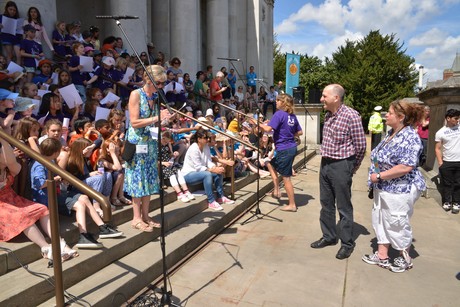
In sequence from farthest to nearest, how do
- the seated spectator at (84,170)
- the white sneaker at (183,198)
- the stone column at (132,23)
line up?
the stone column at (132,23), the white sneaker at (183,198), the seated spectator at (84,170)

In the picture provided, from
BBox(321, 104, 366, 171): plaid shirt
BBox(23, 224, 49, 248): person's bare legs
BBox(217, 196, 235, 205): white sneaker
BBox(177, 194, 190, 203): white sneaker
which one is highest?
BBox(321, 104, 366, 171): plaid shirt

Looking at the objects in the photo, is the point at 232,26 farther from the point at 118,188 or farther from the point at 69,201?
the point at 69,201

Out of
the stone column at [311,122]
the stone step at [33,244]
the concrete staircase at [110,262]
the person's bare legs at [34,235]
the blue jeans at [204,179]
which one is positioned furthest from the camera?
the stone column at [311,122]

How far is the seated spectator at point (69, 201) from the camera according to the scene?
3.44 m

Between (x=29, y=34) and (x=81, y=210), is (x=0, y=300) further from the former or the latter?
(x=29, y=34)

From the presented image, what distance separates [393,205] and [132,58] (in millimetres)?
6053

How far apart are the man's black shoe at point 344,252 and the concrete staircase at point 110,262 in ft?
5.51

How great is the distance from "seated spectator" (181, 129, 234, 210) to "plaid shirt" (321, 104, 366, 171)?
6.69 feet

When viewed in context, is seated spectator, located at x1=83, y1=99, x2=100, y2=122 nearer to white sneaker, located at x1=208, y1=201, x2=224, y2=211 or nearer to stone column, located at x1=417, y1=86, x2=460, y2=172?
white sneaker, located at x1=208, y1=201, x2=224, y2=211

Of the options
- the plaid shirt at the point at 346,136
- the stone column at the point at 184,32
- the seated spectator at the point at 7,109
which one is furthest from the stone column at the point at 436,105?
the stone column at the point at 184,32

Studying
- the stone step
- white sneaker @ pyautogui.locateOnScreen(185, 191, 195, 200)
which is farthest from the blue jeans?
the stone step

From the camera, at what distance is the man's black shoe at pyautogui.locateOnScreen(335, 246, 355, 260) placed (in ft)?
13.6

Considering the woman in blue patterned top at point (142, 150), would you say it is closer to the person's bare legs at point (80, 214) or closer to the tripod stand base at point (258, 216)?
the person's bare legs at point (80, 214)

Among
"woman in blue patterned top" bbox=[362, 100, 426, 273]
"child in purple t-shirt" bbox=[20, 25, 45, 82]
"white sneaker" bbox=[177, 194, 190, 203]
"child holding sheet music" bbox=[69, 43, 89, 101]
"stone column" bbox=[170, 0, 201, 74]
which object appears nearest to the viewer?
"woman in blue patterned top" bbox=[362, 100, 426, 273]
